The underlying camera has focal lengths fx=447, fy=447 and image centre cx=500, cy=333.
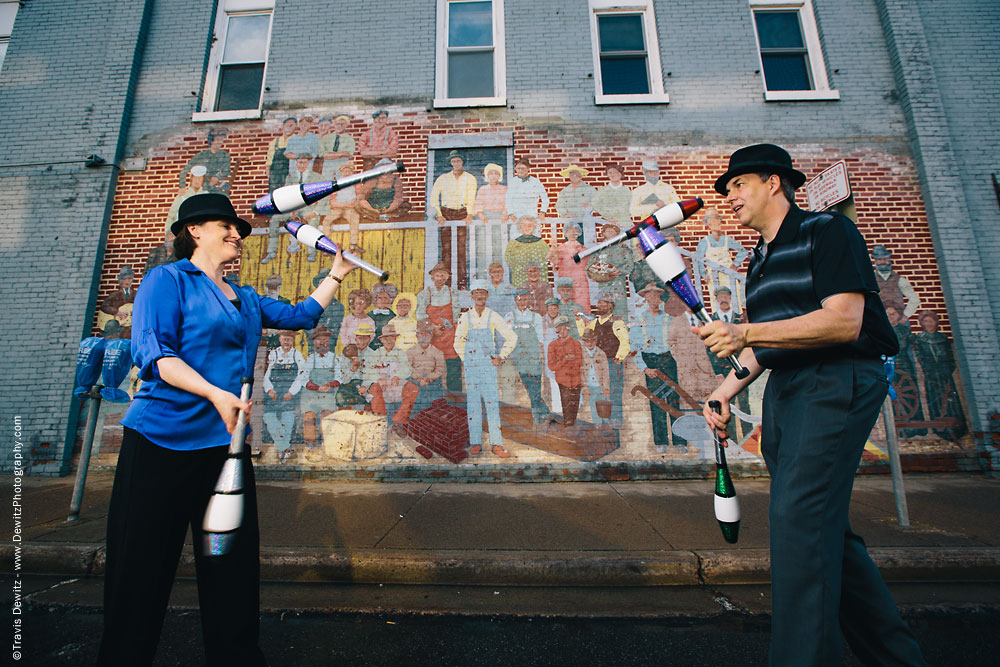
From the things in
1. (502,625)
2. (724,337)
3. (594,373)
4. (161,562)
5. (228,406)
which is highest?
(594,373)

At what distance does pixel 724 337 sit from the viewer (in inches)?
65.2

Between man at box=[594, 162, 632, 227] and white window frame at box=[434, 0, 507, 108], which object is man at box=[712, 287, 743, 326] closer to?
man at box=[594, 162, 632, 227]

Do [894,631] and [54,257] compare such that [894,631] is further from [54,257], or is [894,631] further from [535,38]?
[54,257]

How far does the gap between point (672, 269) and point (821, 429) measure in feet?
2.76

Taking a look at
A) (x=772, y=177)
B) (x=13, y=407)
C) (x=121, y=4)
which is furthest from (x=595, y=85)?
(x=13, y=407)

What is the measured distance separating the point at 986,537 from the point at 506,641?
3.94 metres

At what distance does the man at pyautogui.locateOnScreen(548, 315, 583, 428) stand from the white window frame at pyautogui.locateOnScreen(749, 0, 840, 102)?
466 centimetres

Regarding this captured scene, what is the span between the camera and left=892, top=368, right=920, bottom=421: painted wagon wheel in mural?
5.78 metres

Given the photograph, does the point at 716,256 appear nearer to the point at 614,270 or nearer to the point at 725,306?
the point at 725,306

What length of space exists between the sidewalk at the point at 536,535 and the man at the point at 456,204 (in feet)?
10.1

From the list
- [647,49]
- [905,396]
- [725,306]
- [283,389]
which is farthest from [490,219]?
[905,396]

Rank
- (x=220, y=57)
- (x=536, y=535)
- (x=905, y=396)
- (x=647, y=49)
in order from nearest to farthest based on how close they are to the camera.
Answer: (x=536, y=535) → (x=905, y=396) → (x=647, y=49) → (x=220, y=57)

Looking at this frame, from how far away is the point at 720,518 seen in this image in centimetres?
191

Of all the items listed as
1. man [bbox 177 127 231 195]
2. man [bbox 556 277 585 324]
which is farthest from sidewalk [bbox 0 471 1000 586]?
man [bbox 177 127 231 195]
